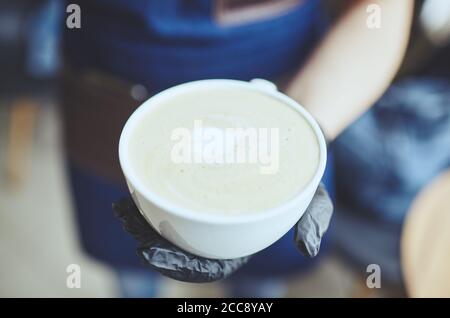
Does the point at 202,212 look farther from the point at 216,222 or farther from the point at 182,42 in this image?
the point at 182,42

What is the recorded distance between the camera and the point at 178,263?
0.36 m

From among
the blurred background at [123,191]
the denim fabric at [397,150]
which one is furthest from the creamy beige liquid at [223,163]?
the denim fabric at [397,150]

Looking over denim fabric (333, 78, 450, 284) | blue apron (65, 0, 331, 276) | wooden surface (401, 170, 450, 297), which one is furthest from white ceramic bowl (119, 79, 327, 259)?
denim fabric (333, 78, 450, 284)

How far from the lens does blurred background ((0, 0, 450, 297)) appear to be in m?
0.57

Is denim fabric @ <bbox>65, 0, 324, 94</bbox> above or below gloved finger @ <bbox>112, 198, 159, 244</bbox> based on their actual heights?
above

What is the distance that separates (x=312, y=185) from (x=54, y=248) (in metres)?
0.68

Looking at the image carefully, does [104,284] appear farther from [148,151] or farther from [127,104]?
[148,151]

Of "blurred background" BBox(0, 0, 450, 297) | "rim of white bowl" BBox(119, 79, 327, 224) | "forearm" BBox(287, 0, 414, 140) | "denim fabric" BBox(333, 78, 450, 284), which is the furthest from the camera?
"denim fabric" BBox(333, 78, 450, 284)

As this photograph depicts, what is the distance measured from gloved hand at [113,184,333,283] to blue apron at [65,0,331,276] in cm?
12

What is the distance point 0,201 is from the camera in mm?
970

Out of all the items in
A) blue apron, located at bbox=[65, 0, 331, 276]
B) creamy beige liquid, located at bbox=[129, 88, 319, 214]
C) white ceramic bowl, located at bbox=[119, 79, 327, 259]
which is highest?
blue apron, located at bbox=[65, 0, 331, 276]

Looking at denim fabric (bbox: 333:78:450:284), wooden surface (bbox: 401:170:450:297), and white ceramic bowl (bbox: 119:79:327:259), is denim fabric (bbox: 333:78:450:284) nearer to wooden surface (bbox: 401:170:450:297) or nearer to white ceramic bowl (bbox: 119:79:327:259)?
wooden surface (bbox: 401:170:450:297)

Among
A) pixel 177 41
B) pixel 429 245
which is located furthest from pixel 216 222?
pixel 429 245
